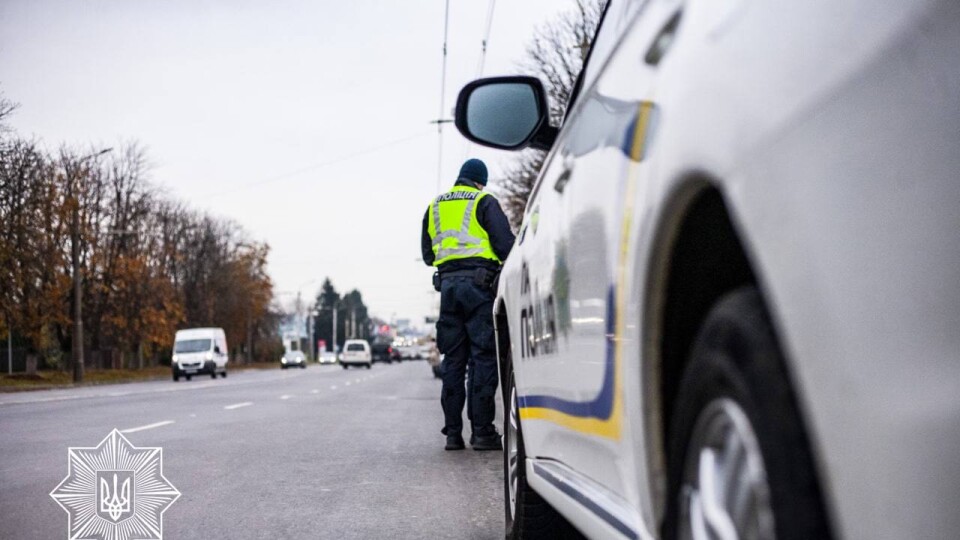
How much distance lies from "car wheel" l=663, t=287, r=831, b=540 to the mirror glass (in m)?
2.51

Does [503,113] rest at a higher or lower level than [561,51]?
lower

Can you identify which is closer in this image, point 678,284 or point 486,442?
point 678,284

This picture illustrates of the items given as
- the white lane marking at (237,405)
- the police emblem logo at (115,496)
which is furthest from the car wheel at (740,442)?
the white lane marking at (237,405)

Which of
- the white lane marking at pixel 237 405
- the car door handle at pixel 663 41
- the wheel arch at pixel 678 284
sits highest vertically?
the car door handle at pixel 663 41

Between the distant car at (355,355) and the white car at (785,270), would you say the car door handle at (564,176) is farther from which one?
the distant car at (355,355)

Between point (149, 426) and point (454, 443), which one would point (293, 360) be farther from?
point (454, 443)

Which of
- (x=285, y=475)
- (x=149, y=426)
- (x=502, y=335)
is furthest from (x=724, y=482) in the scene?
(x=149, y=426)

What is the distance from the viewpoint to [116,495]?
5.40m

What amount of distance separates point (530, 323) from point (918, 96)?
8.17 feet

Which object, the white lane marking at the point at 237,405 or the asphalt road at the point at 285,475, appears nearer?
the asphalt road at the point at 285,475

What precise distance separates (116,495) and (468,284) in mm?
3215

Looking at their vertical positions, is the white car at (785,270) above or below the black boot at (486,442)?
above

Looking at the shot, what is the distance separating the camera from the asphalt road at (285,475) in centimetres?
506

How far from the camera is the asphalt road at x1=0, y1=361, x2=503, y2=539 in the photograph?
5.06 m
